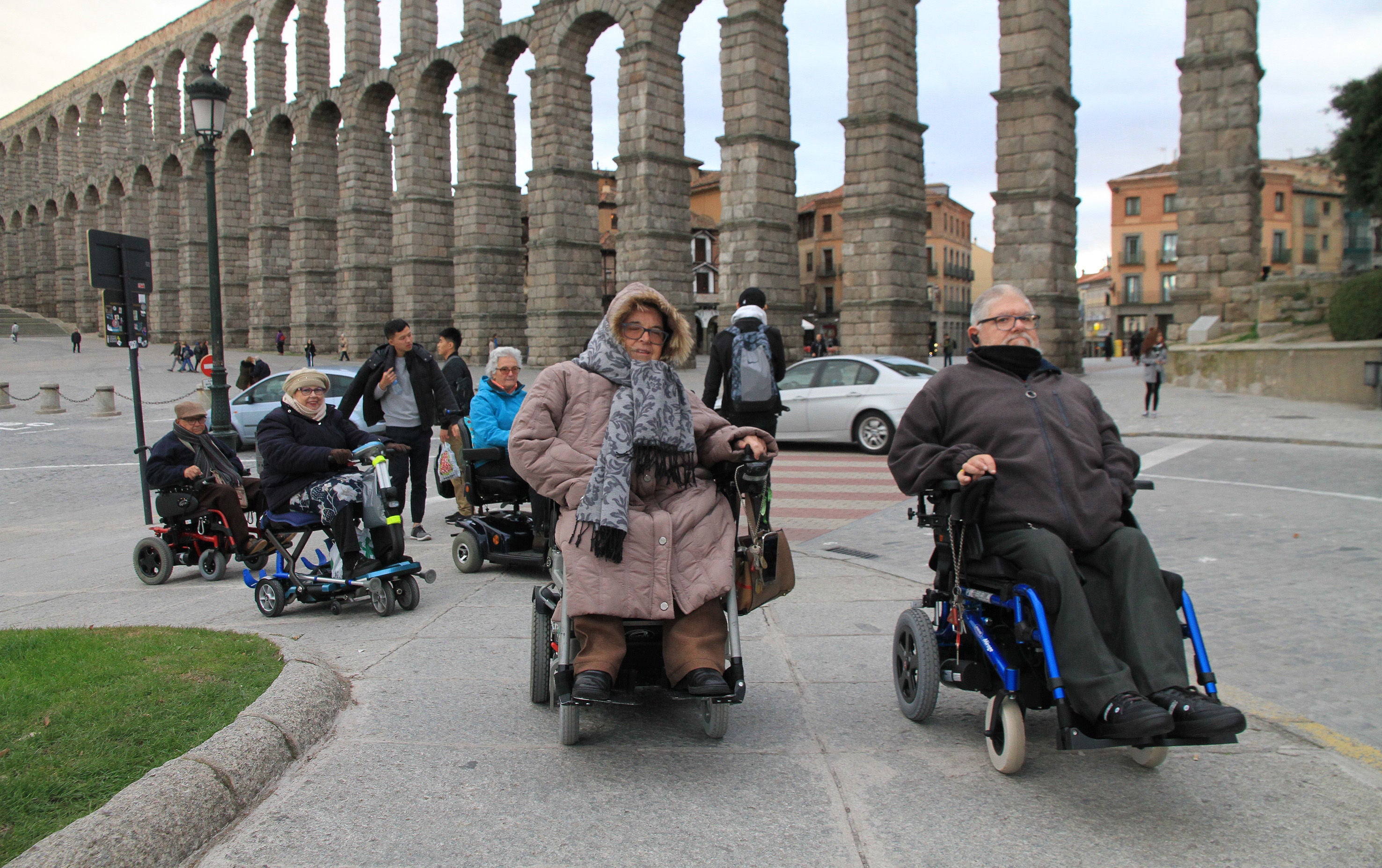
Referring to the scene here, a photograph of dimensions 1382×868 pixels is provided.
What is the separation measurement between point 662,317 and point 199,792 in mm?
2181

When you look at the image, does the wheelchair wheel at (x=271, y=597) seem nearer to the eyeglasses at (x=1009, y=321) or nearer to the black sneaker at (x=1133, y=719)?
the eyeglasses at (x=1009, y=321)

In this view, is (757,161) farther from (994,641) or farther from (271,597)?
(994,641)

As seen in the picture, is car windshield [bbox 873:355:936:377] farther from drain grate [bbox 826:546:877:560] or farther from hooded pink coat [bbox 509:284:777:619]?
hooded pink coat [bbox 509:284:777:619]

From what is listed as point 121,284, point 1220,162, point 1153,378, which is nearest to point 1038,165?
point 1220,162

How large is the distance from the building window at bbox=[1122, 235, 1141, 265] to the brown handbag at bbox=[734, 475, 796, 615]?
2799 inches

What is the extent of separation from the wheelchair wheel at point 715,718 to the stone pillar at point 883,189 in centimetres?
2375

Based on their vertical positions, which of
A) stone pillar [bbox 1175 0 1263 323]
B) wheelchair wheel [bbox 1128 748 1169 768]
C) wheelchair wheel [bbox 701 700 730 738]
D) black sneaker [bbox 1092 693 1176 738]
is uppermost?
stone pillar [bbox 1175 0 1263 323]

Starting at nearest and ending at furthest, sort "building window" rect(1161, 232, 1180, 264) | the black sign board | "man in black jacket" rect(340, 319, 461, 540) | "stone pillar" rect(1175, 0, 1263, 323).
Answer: "man in black jacket" rect(340, 319, 461, 540) → the black sign board → "stone pillar" rect(1175, 0, 1263, 323) → "building window" rect(1161, 232, 1180, 264)

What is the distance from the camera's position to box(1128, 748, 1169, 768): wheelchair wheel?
3.28 meters

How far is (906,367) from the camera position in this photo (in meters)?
14.4

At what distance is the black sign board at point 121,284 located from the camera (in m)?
9.72

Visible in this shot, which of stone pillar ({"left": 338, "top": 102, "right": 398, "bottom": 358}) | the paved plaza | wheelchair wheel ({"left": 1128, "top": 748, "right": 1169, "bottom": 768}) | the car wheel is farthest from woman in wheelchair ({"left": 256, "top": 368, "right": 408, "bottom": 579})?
stone pillar ({"left": 338, "top": 102, "right": 398, "bottom": 358})

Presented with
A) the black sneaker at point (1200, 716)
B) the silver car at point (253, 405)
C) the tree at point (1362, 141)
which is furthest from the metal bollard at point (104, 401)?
the tree at point (1362, 141)

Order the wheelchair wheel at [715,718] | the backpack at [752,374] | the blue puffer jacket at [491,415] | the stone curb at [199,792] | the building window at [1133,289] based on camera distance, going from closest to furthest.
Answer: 1. the stone curb at [199,792]
2. the wheelchair wheel at [715,718]
3. the blue puffer jacket at [491,415]
4. the backpack at [752,374]
5. the building window at [1133,289]
